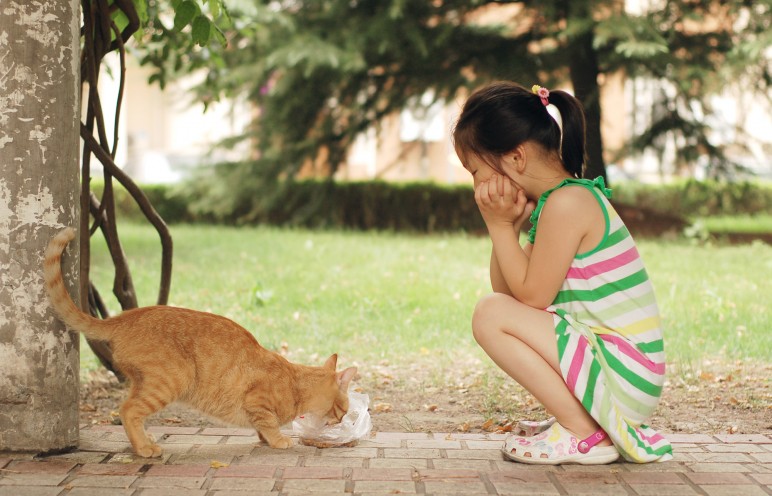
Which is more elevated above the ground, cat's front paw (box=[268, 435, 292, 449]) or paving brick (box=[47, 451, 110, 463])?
paving brick (box=[47, 451, 110, 463])

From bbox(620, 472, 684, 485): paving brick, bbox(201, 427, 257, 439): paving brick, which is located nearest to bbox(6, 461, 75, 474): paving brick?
bbox(201, 427, 257, 439): paving brick

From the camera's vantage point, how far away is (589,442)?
128 inches

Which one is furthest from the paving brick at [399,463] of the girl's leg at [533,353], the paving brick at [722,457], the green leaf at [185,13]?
the green leaf at [185,13]

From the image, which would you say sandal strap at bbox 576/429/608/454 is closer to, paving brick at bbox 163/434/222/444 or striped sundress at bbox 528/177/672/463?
striped sundress at bbox 528/177/672/463

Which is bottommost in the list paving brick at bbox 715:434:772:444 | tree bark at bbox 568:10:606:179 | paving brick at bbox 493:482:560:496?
paving brick at bbox 715:434:772:444

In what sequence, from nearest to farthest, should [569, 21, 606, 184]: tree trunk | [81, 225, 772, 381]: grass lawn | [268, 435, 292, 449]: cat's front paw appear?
1. [268, 435, 292, 449]: cat's front paw
2. [81, 225, 772, 381]: grass lawn
3. [569, 21, 606, 184]: tree trunk

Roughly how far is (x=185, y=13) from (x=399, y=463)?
221 cm

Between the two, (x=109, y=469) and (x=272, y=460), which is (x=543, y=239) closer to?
(x=272, y=460)

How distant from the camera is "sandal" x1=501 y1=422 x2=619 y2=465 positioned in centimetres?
325

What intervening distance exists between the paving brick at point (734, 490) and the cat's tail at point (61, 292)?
2.27 m

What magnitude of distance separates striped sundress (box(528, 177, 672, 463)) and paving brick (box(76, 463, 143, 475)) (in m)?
1.62

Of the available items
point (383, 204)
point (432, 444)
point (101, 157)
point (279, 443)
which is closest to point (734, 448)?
point (432, 444)

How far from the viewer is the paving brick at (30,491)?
2852 mm

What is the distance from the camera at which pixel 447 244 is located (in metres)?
12.3
